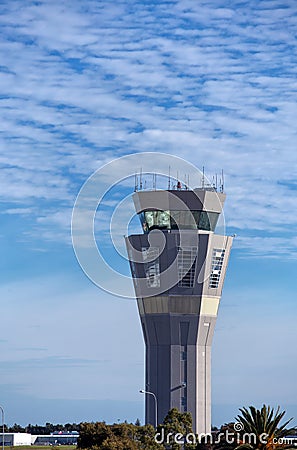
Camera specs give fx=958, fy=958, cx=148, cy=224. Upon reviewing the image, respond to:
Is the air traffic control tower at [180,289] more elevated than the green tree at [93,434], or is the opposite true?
the air traffic control tower at [180,289]

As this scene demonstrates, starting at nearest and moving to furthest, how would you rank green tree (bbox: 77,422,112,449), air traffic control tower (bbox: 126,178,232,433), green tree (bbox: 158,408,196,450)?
green tree (bbox: 77,422,112,449)
green tree (bbox: 158,408,196,450)
air traffic control tower (bbox: 126,178,232,433)

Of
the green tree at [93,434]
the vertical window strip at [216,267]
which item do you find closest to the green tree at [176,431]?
the green tree at [93,434]

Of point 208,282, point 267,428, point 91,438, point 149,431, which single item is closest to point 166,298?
point 208,282

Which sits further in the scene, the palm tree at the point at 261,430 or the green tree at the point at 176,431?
the green tree at the point at 176,431

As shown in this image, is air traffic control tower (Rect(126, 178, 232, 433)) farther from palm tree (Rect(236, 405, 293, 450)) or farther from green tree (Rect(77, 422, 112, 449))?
palm tree (Rect(236, 405, 293, 450))

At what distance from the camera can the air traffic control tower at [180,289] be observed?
129875 mm

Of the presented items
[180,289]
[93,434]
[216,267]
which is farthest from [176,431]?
[216,267]

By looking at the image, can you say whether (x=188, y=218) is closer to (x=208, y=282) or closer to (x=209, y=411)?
(x=208, y=282)

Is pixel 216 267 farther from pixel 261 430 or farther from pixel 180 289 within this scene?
pixel 261 430

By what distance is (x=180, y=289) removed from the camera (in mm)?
129750

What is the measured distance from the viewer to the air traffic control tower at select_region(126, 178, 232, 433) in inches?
5113

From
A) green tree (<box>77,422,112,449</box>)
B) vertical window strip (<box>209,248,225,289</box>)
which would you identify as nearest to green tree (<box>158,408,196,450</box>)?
green tree (<box>77,422,112,449</box>)

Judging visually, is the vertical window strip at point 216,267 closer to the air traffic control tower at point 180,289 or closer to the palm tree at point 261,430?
the air traffic control tower at point 180,289

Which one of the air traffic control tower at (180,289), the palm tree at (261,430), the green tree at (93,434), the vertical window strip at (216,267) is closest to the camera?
the palm tree at (261,430)
